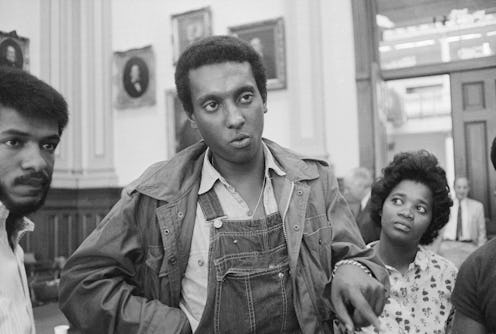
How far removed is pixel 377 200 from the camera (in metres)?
2.61

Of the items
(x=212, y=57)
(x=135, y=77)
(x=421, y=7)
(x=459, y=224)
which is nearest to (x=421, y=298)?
(x=212, y=57)

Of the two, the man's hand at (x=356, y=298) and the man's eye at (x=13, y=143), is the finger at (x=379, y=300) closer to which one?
the man's hand at (x=356, y=298)

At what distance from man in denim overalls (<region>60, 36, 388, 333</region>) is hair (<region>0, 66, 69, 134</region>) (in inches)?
12.5

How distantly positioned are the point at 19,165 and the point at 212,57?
0.63 meters

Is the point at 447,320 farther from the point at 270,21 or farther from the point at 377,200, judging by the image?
the point at 270,21

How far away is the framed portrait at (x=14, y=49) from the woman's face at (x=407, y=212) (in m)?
6.18

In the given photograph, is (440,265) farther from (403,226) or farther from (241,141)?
(241,141)

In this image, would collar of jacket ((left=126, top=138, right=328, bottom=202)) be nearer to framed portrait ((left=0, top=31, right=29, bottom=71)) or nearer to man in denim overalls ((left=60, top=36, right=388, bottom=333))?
man in denim overalls ((left=60, top=36, right=388, bottom=333))

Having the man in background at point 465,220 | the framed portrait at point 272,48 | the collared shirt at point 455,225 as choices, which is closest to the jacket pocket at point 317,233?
the man in background at point 465,220

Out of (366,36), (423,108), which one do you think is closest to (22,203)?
(366,36)

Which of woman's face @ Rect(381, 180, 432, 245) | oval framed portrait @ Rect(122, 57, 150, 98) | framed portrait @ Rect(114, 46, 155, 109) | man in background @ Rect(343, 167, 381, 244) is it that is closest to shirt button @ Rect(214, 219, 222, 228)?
woman's face @ Rect(381, 180, 432, 245)

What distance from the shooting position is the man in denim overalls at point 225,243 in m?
1.44

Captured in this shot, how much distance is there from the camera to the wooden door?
632cm

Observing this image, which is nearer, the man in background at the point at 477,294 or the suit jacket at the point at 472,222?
the man in background at the point at 477,294
